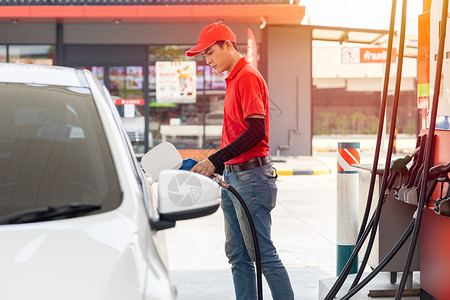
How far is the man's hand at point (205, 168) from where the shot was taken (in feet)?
12.6

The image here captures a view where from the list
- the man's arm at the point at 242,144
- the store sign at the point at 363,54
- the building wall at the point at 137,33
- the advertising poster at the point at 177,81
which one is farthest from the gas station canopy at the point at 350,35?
the man's arm at the point at 242,144

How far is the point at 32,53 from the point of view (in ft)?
67.2

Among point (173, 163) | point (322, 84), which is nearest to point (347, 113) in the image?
point (322, 84)

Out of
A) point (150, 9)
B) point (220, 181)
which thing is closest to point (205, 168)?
point (220, 181)

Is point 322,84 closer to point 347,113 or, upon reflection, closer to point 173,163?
point 347,113

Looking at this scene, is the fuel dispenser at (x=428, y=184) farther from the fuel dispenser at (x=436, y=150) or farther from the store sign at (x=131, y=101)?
the store sign at (x=131, y=101)

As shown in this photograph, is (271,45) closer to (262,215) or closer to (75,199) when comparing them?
(262,215)

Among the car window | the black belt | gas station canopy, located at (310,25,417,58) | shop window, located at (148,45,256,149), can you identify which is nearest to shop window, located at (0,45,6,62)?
shop window, located at (148,45,256,149)

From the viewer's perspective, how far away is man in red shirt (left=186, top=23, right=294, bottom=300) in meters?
3.93

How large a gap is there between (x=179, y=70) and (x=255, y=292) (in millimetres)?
16351

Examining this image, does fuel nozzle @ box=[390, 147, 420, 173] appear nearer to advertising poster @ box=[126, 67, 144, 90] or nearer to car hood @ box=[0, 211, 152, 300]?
car hood @ box=[0, 211, 152, 300]

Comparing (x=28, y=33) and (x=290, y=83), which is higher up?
(x=28, y=33)

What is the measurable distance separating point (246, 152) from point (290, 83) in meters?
17.1

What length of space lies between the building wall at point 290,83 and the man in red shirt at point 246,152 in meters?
16.8
